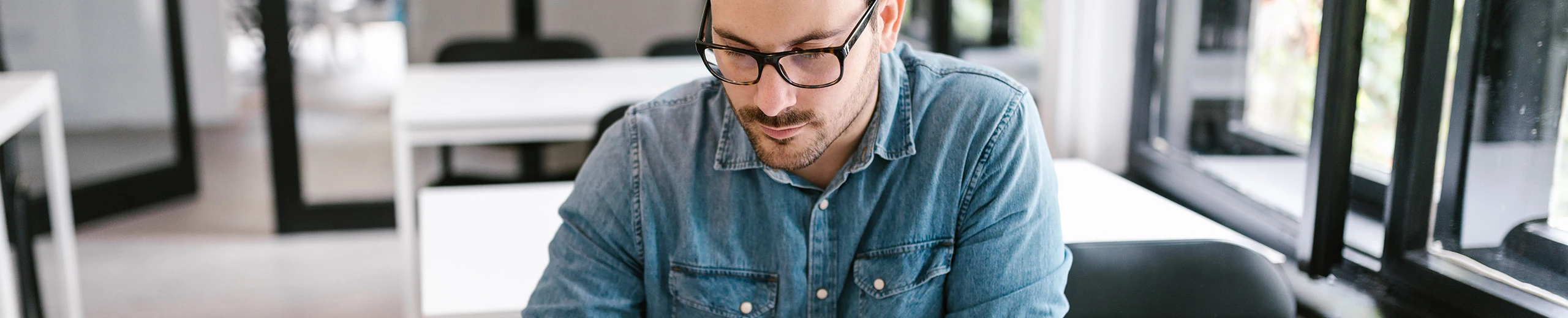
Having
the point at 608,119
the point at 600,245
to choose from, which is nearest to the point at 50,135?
the point at 608,119

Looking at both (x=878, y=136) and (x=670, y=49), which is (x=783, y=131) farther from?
(x=670, y=49)

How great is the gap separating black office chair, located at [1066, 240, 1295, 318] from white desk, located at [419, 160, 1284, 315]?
4.5 inches

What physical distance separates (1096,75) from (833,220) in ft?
5.37

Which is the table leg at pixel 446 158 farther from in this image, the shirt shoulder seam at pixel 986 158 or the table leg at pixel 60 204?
the shirt shoulder seam at pixel 986 158

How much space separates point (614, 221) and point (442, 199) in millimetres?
824

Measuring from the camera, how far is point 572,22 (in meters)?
4.10

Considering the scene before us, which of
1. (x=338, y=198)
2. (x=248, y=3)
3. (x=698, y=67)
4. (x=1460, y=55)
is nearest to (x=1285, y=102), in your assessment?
(x=1460, y=55)

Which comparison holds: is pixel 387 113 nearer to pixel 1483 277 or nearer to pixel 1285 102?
pixel 1285 102

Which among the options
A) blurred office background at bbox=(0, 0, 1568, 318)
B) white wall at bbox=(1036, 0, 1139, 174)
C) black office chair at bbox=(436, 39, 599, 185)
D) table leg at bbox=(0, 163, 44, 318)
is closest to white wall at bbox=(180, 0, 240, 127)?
blurred office background at bbox=(0, 0, 1568, 318)

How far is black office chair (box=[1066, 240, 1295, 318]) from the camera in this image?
1187mm

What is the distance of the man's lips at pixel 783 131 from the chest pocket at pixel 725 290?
0.58 ft

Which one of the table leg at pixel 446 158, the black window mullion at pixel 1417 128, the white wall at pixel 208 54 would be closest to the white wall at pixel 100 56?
the white wall at pixel 208 54

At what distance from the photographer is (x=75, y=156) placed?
3.67 meters

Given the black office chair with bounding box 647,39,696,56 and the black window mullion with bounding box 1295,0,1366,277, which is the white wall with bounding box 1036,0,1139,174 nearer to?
the black window mullion with bounding box 1295,0,1366,277
